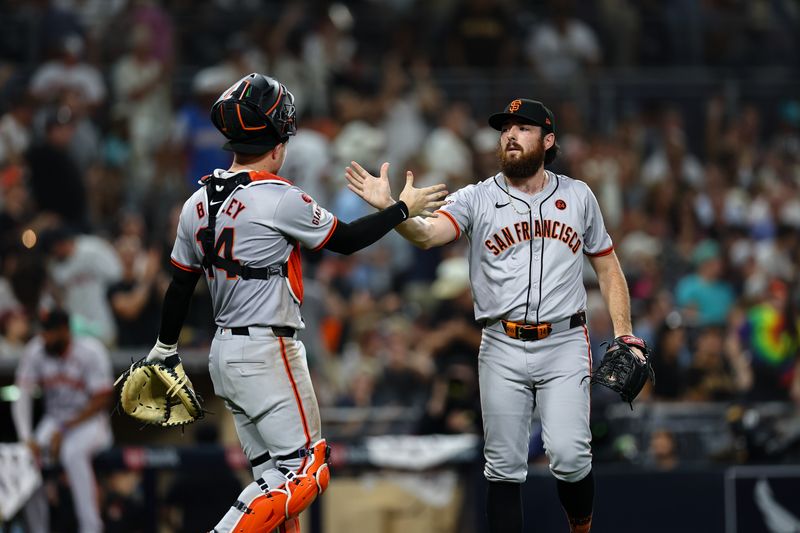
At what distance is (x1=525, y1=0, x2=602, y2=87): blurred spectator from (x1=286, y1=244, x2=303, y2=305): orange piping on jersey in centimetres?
1063

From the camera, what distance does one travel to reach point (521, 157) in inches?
278

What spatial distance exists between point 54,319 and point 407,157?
5574mm

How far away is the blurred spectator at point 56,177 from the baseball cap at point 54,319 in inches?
122

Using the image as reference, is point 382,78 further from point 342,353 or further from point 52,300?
point 52,300

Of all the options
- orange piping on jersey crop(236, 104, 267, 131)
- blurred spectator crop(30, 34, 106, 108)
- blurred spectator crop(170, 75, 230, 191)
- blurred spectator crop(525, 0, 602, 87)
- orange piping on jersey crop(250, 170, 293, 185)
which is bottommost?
orange piping on jersey crop(250, 170, 293, 185)

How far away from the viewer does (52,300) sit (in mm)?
11977

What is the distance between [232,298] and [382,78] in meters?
9.91

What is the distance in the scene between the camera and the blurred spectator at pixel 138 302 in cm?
1230

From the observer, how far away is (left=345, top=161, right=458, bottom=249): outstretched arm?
6.77m

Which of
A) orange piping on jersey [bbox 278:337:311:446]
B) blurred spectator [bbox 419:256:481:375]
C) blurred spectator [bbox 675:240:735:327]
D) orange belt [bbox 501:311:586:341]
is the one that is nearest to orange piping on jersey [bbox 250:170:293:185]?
orange piping on jersey [bbox 278:337:311:446]

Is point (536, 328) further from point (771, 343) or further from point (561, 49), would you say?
point (561, 49)

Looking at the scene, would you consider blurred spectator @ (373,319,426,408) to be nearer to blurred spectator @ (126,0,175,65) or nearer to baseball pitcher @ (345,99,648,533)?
blurred spectator @ (126,0,175,65)

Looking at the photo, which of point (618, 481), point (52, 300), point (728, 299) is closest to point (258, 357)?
point (618, 481)

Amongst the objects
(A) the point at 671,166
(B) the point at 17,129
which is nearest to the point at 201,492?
(B) the point at 17,129
